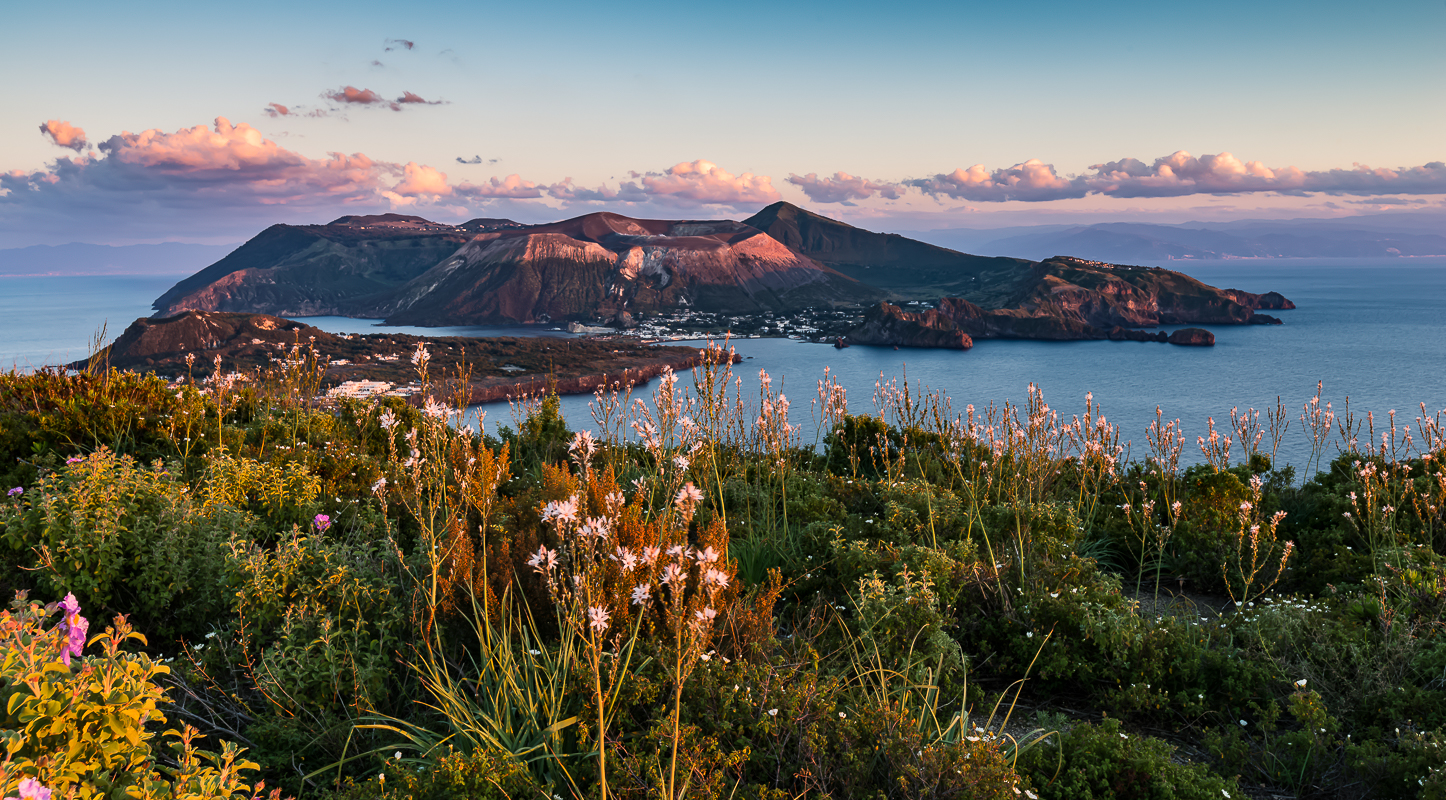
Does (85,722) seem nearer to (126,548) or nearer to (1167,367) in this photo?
(126,548)

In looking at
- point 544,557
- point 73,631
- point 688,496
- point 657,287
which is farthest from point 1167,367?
point 657,287

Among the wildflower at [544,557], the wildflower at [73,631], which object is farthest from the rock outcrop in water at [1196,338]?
the wildflower at [73,631]

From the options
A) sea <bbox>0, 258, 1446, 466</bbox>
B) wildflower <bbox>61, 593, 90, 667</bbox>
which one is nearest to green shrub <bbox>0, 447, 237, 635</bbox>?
wildflower <bbox>61, 593, 90, 667</bbox>

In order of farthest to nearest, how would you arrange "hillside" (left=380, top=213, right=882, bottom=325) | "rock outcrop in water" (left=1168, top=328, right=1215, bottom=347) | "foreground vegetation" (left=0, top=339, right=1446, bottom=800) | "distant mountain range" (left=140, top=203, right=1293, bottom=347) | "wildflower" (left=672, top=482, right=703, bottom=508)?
"hillside" (left=380, top=213, right=882, bottom=325), "distant mountain range" (left=140, top=203, right=1293, bottom=347), "rock outcrop in water" (left=1168, top=328, right=1215, bottom=347), "foreground vegetation" (left=0, top=339, right=1446, bottom=800), "wildflower" (left=672, top=482, right=703, bottom=508)

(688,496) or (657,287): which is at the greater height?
(657,287)

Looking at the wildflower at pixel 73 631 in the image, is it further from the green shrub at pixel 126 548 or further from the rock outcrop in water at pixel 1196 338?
the rock outcrop in water at pixel 1196 338

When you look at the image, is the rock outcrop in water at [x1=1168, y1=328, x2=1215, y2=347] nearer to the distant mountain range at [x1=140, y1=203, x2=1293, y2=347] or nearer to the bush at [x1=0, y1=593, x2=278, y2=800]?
the distant mountain range at [x1=140, y1=203, x2=1293, y2=347]

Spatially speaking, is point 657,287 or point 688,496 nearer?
point 688,496
